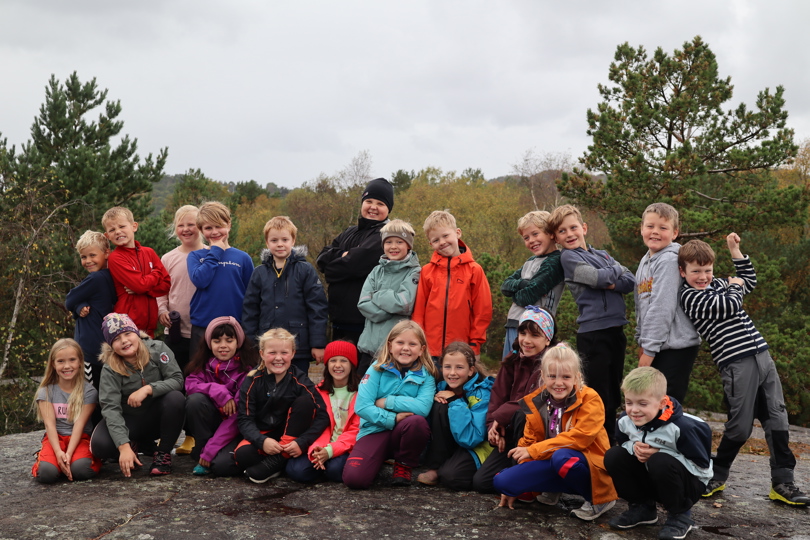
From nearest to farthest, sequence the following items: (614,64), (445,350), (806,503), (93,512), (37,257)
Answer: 1. (93,512)
2. (806,503)
3. (445,350)
4. (37,257)
5. (614,64)

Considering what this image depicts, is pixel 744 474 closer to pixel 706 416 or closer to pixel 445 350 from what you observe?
pixel 445 350

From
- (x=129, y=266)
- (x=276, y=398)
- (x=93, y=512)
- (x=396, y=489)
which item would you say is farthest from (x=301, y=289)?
(x=93, y=512)

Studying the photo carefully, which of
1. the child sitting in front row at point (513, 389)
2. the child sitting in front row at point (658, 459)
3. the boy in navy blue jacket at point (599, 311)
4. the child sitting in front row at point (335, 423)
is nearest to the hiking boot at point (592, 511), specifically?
the child sitting in front row at point (658, 459)

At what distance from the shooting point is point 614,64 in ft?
39.1

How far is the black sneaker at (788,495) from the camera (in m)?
3.75

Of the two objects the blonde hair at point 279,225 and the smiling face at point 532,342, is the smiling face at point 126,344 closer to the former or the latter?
the blonde hair at point 279,225

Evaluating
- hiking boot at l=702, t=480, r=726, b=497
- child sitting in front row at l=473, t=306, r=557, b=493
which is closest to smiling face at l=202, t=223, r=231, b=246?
child sitting in front row at l=473, t=306, r=557, b=493

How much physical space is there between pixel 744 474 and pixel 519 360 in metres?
2.16

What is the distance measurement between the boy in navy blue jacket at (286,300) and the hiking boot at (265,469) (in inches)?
33.7

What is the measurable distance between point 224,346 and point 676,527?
3200 mm

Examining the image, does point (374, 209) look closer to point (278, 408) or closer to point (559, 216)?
point (559, 216)

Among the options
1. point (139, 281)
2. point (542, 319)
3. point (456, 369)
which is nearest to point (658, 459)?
point (542, 319)

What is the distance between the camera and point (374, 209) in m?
5.46

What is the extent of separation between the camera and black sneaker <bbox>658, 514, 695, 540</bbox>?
3.18 m
